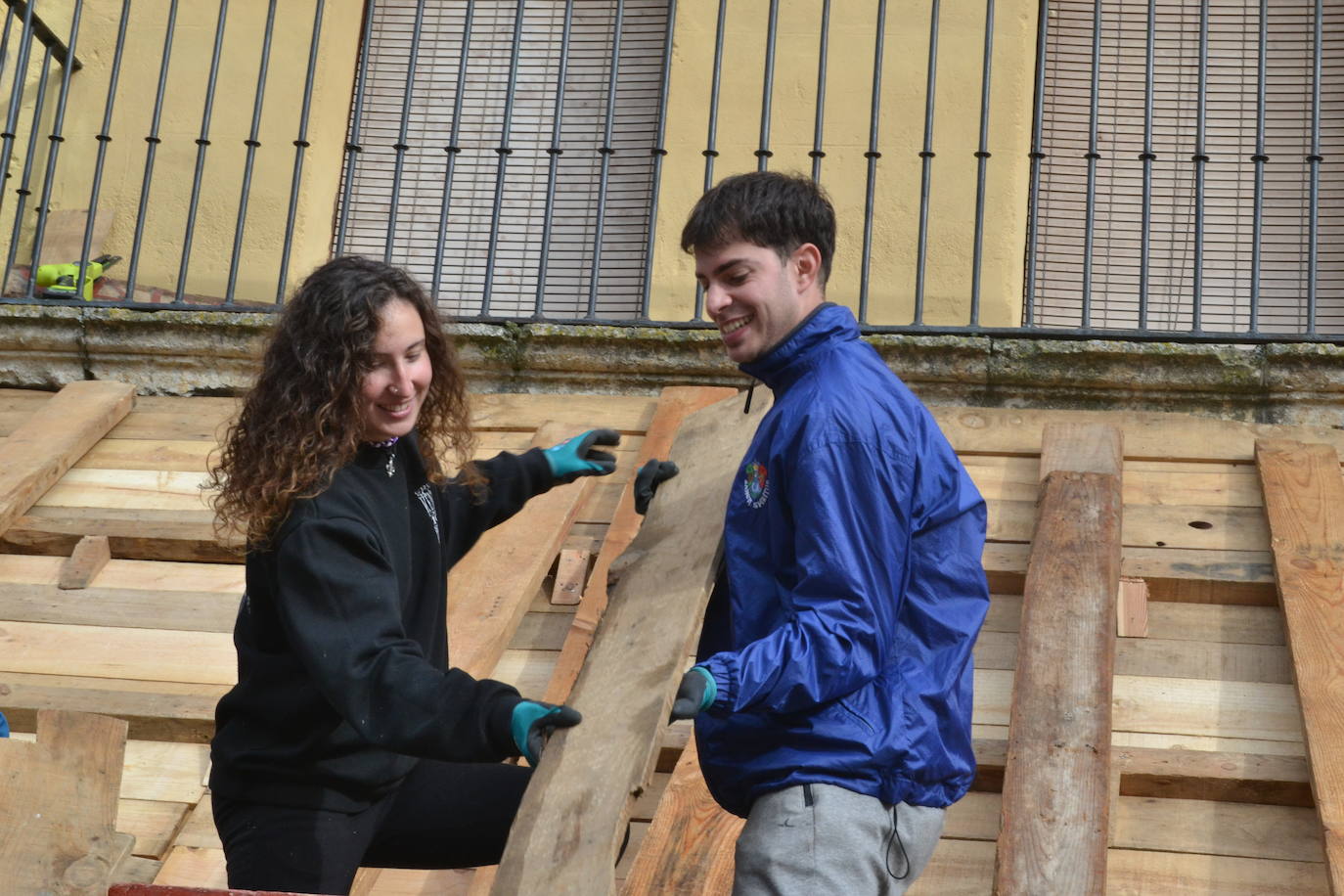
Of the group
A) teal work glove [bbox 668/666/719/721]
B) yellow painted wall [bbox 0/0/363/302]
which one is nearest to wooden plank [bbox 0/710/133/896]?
teal work glove [bbox 668/666/719/721]

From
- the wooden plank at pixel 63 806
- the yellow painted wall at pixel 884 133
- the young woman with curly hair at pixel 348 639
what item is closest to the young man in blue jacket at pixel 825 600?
the young woman with curly hair at pixel 348 639

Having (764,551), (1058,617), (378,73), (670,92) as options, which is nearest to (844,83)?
(670,92)

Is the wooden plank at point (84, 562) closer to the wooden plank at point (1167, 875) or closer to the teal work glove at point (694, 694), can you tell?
the wooden plank at point (1167, 875)

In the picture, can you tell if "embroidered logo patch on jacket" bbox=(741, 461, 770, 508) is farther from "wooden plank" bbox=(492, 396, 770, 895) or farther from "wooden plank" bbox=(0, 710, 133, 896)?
"wooden plank" bbox=(0, 710, 133, 896)

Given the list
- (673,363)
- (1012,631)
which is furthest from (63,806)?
(673,363)

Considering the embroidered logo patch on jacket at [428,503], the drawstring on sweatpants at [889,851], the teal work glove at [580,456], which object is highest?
the teal work glove at [580,456]

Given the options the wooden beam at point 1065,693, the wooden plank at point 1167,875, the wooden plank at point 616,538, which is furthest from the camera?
the wooden plank at point 616,538

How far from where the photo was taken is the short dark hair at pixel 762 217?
8.70ft

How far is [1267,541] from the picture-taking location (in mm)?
4055

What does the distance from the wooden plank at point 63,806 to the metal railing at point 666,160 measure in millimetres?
3280

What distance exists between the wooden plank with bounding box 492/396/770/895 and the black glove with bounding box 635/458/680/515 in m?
0.07

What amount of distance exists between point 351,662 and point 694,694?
22.7 inches

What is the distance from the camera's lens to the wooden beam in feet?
9.43

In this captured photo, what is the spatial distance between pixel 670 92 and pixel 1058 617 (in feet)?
13.8
